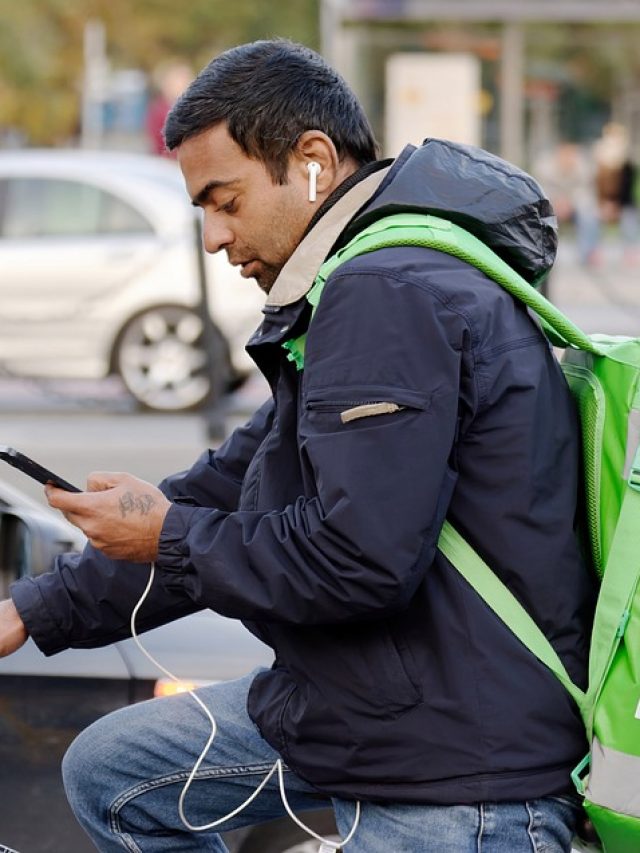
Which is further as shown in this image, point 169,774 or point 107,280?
point 107,280

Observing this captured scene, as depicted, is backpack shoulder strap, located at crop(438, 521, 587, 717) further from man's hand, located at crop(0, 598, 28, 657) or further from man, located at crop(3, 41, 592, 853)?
man's hand, located at crop(0, 598, 28, 657)

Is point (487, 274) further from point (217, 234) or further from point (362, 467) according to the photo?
point (217, 234)

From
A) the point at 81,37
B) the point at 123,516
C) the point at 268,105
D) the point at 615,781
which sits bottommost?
the point at 81,37

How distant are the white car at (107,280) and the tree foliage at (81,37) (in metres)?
26.7

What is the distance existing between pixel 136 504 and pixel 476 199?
67cm

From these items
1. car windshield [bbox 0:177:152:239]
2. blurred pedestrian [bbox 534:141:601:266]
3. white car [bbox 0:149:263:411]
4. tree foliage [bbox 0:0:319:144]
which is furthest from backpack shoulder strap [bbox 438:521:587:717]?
tree foliage [bbox 0:0:319:144]

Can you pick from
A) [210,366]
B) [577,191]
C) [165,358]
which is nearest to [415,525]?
[210,366]

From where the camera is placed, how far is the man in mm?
2123

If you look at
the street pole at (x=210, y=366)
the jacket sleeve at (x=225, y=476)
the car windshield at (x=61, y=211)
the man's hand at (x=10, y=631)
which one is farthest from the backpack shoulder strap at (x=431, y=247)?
the car windshield at (x=61, y=211)

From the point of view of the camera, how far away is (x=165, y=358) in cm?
1095

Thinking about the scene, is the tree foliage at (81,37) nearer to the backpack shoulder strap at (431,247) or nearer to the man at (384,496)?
the man at (384,496)

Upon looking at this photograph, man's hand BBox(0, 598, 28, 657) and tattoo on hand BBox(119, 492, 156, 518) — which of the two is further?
man's hand BBox(0, 598, 28, 657)

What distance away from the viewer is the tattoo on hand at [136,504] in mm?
2273

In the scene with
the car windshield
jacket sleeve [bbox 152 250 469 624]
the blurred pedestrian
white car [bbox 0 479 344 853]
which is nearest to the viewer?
jacket sleeve [bbox 152 250 469 624]
